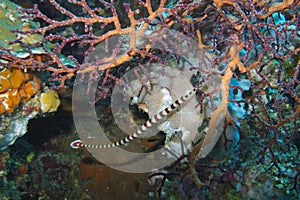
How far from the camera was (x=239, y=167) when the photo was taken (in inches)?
189

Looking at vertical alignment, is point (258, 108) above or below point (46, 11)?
below

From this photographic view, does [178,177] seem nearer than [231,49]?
No

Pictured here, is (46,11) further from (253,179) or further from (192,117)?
(253,179)

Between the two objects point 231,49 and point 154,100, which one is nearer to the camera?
point 231,49

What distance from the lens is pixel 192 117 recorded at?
15.4 ft

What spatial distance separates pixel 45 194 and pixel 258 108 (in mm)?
4961

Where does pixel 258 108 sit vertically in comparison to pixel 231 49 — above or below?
below

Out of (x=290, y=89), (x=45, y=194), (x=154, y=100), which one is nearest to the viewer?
(x=290, y=89)

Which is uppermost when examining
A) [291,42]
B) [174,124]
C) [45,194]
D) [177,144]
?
[291,42]

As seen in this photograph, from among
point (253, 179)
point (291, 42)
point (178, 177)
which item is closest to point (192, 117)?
point (178, 177)

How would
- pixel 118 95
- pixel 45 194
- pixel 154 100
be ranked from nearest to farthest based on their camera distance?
pixel 45 194
pixel 154 100
pixel 118 95

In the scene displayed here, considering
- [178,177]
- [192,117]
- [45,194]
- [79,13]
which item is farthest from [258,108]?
[45,194]

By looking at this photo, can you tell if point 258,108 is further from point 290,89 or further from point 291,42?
point 290,89

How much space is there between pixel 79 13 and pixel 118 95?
1.99 metres
